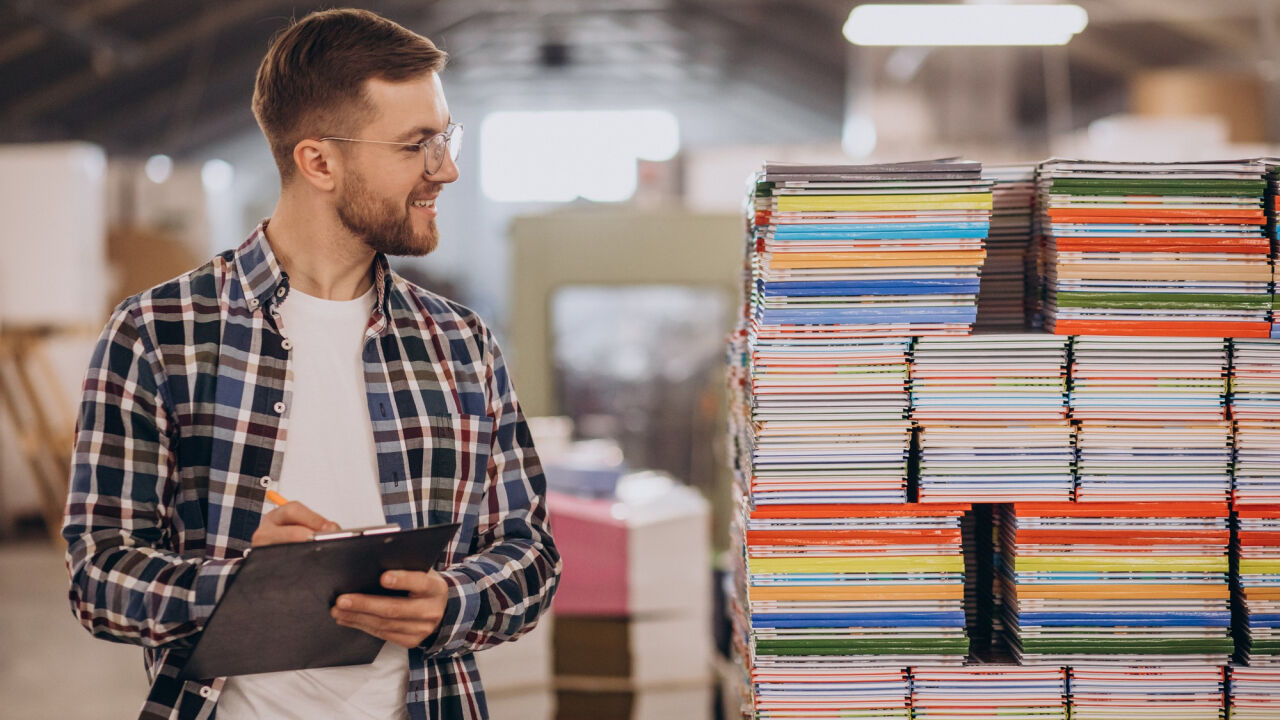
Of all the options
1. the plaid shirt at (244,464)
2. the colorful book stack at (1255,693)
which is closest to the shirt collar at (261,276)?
the plaid shirt at (244,464)

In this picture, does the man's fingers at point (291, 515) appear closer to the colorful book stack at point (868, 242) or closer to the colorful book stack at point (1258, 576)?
the colorful book stack at point (868, 242)

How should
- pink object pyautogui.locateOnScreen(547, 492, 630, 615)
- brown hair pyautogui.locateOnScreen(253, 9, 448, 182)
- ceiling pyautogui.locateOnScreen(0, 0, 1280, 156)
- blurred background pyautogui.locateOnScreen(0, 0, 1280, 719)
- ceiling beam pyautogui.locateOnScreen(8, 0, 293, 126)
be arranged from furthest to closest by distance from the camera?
ceiling beam pyautogui.locateOnScreen(8, 0, 293, 126), ceiling pyautogui.locateOnScreen(0, 0, 1280, 156), blurred background pyautogui.locateOnScreen(0, 0, 1280, 719), pink object pyautogui.locateOnScreen(547, 492, 630, 615), brown hair pyautogui.locateOnScreen(253, 9, 448, 182)

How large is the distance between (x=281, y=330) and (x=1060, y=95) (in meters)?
15.0

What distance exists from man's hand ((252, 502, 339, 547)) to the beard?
0.47 meters

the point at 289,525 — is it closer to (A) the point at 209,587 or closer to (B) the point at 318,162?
(A) the point at 209,587

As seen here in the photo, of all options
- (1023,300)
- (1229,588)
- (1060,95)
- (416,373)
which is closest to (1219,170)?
(1023,300)

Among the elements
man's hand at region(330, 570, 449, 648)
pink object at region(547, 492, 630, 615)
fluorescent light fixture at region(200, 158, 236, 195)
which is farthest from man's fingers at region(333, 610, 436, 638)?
fluorescent light fixture at region(200, 158, 236, 195)

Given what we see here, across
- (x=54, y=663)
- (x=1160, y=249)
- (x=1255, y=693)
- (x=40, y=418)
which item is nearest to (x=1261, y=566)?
(x=1255, y=693)

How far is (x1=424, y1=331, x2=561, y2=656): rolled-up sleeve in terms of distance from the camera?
1657mm

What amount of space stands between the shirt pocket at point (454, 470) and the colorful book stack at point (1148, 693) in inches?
38.9

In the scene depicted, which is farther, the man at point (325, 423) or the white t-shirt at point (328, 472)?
the white t-shirt at point (328, 472)

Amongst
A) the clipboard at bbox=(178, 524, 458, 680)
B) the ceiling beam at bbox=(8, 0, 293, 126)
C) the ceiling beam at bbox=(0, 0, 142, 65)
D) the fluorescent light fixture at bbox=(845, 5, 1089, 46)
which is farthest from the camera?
the ceiling beam at bbox=(8, 0, 293, 126)

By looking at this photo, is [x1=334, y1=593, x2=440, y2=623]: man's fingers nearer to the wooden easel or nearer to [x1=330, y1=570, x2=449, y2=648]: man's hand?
[x1=330, y1=570, x2=449, y2=648]: man's hand

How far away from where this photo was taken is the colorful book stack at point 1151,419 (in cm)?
179
